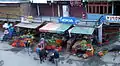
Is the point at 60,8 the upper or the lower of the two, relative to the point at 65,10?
upper

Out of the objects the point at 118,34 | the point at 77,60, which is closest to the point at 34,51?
the point at 77,60

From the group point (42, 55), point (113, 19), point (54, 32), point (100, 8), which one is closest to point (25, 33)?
point (54, 32)

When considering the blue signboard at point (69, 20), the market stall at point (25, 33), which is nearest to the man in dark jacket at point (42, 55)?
the market stall at point (25, 33)

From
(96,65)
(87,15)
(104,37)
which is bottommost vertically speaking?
(96,65)

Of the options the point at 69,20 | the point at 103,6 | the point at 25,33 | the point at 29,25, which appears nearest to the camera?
the point at 69,20

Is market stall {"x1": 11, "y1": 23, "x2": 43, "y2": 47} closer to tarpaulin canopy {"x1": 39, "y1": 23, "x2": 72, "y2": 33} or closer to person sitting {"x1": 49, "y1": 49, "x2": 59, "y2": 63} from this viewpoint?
tarpaulin canopy {"x1": 39, "y1": 23, "x2": 72, "y2": 33}

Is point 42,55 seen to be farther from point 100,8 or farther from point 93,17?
point 100,8

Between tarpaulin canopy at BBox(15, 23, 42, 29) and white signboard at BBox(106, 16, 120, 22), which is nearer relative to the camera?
white signboard at BBox(106, 16, 120, 22)

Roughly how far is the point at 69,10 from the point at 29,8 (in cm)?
598

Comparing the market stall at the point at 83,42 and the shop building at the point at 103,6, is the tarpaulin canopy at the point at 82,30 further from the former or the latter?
the shop building at the point at 103,6

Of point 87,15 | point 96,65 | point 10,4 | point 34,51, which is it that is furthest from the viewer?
point 10,4

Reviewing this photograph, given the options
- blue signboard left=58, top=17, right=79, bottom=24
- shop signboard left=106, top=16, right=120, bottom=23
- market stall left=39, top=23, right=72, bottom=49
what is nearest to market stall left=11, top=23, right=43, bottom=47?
market stall left=39, top=23, right=72, bottom=49

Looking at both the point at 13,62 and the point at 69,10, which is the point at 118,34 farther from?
the point at 13,62

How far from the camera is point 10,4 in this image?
37625 mm
